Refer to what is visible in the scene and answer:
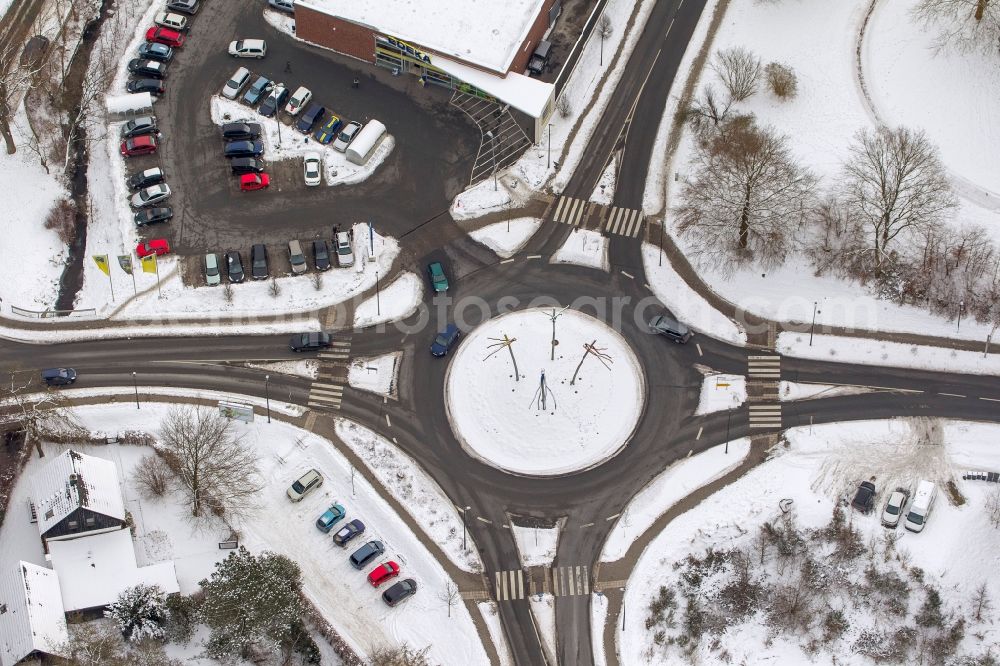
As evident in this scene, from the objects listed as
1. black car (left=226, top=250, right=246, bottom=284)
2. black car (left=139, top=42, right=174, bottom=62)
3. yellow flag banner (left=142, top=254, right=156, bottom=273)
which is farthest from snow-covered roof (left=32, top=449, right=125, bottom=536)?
black car (left=139, top=42, right=174, bottom=62)

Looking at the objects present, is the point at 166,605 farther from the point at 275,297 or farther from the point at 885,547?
the point at 885,547

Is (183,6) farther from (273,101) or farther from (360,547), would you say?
(360,547)

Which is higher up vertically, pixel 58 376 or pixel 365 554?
pixel 58 376

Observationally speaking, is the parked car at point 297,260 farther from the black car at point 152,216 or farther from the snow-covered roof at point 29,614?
the snow-covered roof at point 29,614

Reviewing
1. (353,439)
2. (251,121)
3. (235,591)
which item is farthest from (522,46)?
(235,591)

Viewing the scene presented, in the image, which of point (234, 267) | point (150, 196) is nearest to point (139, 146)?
point (150, 196)

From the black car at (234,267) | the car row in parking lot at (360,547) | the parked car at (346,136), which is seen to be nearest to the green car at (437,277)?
the parked car at (346,136)
